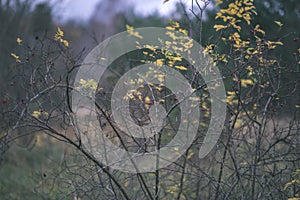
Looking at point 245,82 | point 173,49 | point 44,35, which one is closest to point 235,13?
point 173,49

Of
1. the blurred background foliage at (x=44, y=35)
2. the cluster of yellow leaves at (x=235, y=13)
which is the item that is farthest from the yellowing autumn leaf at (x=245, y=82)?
the cluster of yellow leaves at (x=235, y=13)

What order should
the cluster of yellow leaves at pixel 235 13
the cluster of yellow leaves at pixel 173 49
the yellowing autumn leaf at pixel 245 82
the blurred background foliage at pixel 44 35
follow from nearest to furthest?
1. the cluster of yellow leaves at pixel 173 49
2. the cluster of yellow leaves at pixel 235 13
3. the yellowing autumn leaf at pixel 245 82
4. the blurred background foliage at pixel 44 35

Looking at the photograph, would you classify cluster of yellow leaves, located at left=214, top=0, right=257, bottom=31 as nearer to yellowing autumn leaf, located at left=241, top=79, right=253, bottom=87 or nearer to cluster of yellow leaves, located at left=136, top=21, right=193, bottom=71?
cluster of yellow leaves, located at left=136, top=21, right=193, bottom=71

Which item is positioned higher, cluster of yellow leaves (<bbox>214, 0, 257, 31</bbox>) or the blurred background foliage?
the blurred background foliage

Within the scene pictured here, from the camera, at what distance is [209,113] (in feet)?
16.8

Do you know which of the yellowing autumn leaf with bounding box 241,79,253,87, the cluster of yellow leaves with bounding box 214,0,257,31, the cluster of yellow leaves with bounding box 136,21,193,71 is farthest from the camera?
the yellowing autumn leaf with bounding box 241,79,253,87

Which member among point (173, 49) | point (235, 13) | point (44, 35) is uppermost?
point (235, 13)

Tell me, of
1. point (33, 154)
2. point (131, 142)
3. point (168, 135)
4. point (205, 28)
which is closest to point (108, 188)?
point (131, 142)

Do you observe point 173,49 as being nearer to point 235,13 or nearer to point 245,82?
point 235,13

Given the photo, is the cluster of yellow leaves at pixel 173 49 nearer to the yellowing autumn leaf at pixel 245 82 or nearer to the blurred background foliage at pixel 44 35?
the blurred background foliage at pixel 44 35

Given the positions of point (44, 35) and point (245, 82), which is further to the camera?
point (245, 82)

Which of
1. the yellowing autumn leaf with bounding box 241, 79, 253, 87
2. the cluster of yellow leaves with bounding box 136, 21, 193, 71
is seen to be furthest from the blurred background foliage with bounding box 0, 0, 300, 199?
the yellowing autumn leaf with bounding box 241, 79, 253, 87

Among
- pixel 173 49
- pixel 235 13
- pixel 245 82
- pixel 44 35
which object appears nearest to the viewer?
pixel 44 35

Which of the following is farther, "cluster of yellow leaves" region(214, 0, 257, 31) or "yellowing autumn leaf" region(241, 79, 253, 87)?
"yellowing autumn leaf" region(241, 79, 253, 87)
